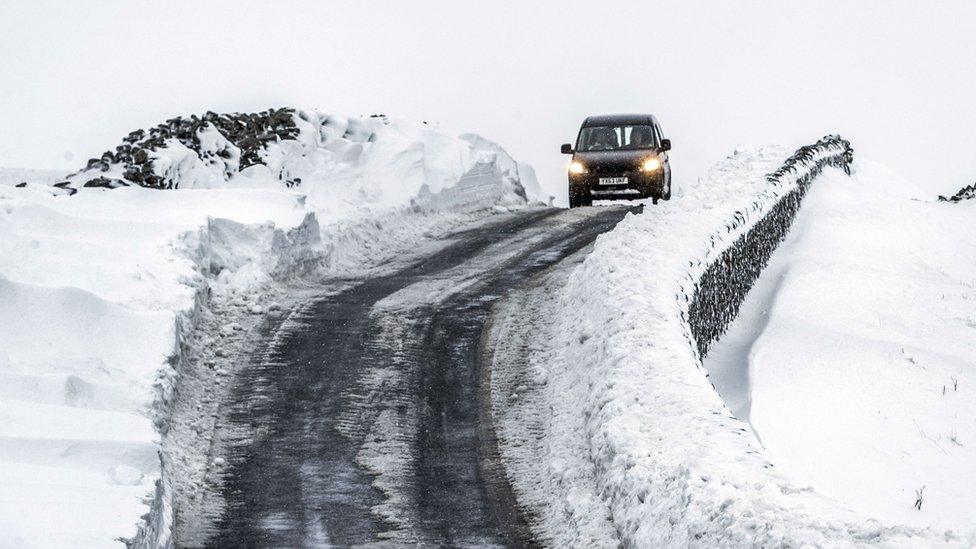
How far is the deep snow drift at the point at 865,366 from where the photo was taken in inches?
391

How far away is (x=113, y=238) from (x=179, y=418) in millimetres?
3803

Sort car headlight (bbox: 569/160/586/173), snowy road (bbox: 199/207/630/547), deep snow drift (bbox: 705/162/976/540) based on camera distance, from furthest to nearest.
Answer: car headlight (bbox: 569/160/586/173), deep snow drift (bbox: 705/162/976/540), snowy road (bbox: 199/207/630/547)

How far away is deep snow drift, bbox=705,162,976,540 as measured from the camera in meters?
Result: 9.92

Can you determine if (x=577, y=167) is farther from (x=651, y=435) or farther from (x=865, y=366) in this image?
(x=651, y=435)

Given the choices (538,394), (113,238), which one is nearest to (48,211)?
(113,238)

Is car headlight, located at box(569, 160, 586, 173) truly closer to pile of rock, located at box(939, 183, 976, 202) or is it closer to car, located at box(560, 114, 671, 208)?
car, located at box(560, 114, 671, 208)

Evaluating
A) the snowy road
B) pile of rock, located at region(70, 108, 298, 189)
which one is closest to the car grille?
pile of rock, located at region(70, 108, 298, 189)

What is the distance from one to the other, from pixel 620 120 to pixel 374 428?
44.1ft

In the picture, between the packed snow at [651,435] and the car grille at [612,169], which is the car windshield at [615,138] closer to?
the car grille at [612,169]

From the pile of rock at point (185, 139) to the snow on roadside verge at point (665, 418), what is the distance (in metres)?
7.00

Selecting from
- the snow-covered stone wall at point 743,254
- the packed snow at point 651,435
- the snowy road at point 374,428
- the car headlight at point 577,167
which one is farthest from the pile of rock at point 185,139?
the snow-covered stone wall at point 743,254

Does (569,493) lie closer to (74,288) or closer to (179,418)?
(179,418)

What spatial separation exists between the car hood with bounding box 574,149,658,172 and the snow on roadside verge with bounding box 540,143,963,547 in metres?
5.84

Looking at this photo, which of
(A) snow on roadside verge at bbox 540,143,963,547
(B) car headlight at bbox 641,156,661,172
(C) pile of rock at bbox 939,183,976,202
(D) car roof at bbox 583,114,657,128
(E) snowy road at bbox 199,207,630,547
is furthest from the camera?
(C) pile of rock at bbox 939,183,976,202
